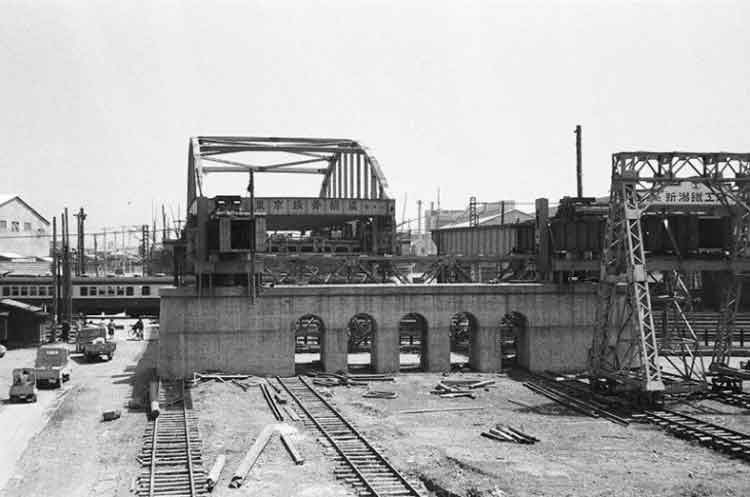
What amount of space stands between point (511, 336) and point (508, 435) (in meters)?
27.2

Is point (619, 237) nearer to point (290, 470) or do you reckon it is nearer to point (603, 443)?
point (603, 443)

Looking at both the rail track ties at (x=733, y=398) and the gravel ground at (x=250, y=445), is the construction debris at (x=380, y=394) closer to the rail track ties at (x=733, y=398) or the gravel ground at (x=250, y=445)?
the gravel ground at (x=250, y=445)

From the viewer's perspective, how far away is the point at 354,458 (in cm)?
2355

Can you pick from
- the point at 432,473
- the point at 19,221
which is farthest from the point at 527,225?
the point at 19,221

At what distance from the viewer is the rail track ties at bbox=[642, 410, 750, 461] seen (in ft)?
80.8

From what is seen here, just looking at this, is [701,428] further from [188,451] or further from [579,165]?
[579,165]

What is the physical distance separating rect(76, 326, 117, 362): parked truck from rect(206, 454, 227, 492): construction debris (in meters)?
27.5

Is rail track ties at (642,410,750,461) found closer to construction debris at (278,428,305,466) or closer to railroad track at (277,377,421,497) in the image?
railroad track at (277,377,421,497)

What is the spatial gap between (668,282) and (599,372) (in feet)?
26.5

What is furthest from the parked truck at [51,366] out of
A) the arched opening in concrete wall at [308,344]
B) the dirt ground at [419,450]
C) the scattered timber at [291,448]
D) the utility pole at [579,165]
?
the utility pole at [579,165]

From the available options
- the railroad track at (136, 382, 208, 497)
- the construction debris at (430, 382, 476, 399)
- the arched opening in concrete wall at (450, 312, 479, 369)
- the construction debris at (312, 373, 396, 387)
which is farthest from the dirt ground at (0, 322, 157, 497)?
the arched opening in concrete wall at (450, 312, 479, 369)

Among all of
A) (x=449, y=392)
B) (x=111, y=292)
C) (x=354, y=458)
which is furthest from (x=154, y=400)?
(x=111, y=292)

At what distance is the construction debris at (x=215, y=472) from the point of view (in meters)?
21.0

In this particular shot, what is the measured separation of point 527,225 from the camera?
44062 mm
